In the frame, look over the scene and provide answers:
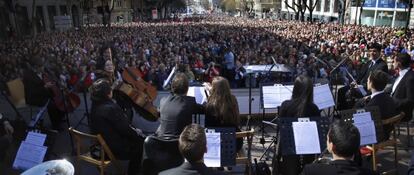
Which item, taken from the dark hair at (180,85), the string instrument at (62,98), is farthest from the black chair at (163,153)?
the string instrument at (62,98)

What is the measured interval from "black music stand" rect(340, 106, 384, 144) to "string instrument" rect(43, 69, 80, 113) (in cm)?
494

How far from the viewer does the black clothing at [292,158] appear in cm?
447

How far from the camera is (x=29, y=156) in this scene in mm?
4695

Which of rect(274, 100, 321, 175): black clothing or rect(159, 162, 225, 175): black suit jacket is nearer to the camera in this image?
rect(159, 162, 225, 175): black suit jacket

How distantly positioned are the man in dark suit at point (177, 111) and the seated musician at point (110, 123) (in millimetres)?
596

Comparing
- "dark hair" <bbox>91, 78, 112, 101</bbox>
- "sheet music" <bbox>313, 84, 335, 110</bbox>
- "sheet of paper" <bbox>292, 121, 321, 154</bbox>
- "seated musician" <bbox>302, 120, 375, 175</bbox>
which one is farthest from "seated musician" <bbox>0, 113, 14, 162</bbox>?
"sheet music" <bbox>313, 84, 335, 110</bbox>

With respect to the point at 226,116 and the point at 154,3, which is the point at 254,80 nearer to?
the point at 226,116

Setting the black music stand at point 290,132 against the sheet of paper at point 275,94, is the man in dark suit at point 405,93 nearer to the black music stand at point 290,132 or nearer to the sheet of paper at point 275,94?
the sheet of paper at point 275,94

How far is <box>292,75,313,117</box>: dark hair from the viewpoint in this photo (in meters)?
4.40

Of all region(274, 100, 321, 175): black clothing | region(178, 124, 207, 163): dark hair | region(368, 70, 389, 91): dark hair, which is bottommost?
region(274, 100, 321, 175): black clothing

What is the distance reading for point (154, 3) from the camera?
249 feet

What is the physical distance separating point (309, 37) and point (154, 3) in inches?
2261

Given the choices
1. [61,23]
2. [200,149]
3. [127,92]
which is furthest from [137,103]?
[61,23]

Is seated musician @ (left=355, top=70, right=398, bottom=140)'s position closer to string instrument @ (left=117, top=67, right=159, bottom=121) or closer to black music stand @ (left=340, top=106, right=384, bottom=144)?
black music stand @ (left=340, top=106, right=384, bottom=144)
